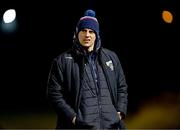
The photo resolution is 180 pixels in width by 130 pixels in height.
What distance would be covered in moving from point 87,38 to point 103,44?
249 cm

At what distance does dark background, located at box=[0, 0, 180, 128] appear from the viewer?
514 centimetres

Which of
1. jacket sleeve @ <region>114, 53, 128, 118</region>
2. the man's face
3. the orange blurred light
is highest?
the orange blurred light

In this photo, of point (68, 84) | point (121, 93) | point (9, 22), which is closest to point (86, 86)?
point (68, 84)

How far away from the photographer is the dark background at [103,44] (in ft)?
16.9

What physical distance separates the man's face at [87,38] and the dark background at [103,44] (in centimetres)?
229

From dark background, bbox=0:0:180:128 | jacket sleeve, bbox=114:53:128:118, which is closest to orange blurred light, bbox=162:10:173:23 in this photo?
dark background, bbox=0:0:180:128

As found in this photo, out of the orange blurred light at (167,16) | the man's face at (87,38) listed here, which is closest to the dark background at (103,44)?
the orange blurred light at (167,16)

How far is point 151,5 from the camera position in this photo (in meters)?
5.09

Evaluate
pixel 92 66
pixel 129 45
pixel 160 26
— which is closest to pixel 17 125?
pixel 129 45

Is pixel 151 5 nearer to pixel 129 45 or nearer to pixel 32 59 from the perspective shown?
pixel 129 45

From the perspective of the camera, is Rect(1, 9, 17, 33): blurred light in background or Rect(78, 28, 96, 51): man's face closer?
Rect(78, 28, 96, 51): man's face

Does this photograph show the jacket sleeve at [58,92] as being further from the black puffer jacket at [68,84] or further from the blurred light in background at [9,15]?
the blurred light in background at [9,15]

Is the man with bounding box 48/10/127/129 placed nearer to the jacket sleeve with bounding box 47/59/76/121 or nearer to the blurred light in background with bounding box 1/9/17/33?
the jacket sleeve with bounding box 47/59/76/121

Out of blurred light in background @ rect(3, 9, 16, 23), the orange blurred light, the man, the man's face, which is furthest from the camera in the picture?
the orange blurred light
